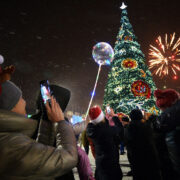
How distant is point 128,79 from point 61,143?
1690 centimetres

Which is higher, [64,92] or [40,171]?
[64,92]

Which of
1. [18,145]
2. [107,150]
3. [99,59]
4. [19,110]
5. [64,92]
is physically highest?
[99,59]

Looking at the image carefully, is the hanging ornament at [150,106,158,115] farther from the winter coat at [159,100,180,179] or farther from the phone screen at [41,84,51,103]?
the phone screen at [41,84,51,103]

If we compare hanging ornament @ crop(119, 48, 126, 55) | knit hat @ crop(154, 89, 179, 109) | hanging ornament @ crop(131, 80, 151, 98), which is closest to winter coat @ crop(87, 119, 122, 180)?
knit hat @ crop(154, 89, 179, 109)

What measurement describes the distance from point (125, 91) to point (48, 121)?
53.1 ft

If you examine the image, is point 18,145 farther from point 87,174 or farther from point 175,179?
point 175,179

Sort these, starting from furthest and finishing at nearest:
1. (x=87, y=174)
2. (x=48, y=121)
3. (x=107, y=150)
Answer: (x=107, y=150) → (x=87, y=174) → (x=48, y=121)

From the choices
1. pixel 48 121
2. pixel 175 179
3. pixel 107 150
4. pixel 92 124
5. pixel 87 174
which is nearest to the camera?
pixel 48 121

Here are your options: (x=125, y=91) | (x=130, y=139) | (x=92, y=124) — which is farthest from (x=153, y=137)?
(x=125, y=91)

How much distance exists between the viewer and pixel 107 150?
3383 mm

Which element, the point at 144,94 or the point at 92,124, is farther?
the point at 144,94

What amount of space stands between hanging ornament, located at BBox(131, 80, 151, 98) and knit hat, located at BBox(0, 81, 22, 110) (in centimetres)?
1648

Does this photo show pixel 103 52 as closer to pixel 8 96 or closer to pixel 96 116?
pixel 96 116

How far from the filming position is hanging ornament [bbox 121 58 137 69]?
18.1 m
